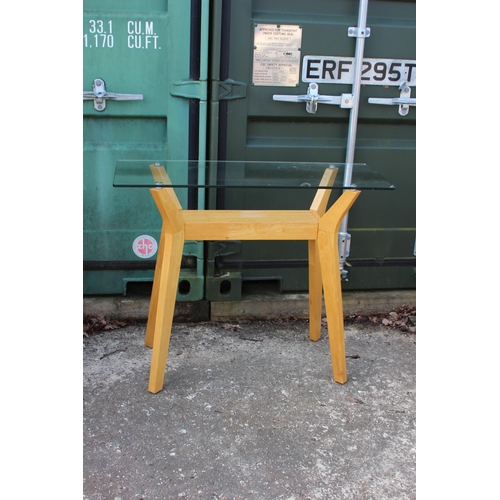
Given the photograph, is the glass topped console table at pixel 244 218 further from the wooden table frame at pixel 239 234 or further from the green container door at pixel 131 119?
the green container door at pixel 131 119

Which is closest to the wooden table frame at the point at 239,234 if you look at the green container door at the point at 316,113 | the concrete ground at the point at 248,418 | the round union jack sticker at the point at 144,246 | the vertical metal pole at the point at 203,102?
the concrete ground at the point at 248,418

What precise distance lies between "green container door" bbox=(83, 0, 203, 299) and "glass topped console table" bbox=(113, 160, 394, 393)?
361 millimetres

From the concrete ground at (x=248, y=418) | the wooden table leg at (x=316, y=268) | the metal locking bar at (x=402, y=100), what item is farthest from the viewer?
the metal locking bar at (x=402, y=100)

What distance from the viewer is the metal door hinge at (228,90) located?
285cm

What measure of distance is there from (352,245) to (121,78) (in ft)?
5.13

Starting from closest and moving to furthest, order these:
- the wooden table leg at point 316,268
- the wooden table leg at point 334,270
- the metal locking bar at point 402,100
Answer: the wooden table leg at point 334,270 → the wooden table leg at point 316,268 → the metal locking bar at point 402,100

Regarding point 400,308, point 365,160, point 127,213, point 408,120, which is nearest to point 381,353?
point 400,308

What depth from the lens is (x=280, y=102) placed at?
9.68 ft

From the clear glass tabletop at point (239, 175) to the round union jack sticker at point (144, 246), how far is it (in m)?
0.57

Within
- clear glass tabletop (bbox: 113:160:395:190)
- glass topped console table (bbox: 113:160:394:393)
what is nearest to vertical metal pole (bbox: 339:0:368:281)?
clear glass tabletop (bbox: 113:160:395:190)

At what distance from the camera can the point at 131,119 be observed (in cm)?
290

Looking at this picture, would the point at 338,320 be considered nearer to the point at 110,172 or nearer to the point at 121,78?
the point at 110,172

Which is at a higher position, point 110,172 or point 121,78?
point 121,78

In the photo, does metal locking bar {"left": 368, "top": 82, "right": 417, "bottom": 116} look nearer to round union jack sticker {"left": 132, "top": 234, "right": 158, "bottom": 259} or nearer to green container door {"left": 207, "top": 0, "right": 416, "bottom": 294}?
green container door {"left": 207, "top": 0, "right": 416, "bottom": 294}
